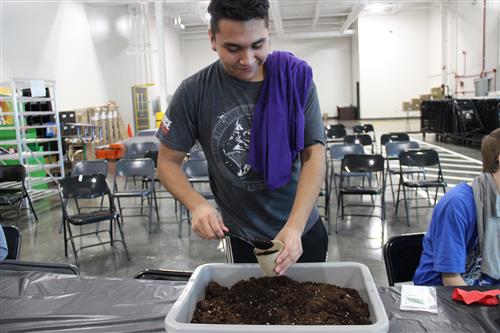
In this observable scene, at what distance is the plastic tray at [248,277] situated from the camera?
32.0 inches

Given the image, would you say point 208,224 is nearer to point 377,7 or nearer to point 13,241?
point 13,241

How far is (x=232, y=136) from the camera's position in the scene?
4.05 ft

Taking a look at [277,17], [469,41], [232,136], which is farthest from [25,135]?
[469,41]

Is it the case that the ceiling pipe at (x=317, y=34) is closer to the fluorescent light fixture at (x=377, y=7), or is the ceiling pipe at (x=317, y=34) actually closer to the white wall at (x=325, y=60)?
the white wall at (x=325, y=60)

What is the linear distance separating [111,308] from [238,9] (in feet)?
2.88

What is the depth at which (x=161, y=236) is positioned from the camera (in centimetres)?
489

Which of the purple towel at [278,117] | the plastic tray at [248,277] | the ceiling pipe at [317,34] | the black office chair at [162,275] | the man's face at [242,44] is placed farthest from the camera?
the ceiling pipe at [317,34]

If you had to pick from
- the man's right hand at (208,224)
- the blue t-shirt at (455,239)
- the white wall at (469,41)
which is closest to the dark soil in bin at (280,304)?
the man's right hand at (208,224)

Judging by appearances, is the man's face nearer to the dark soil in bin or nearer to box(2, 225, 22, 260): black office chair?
the dark soil in bin

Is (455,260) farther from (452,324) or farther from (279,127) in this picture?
(279,127)

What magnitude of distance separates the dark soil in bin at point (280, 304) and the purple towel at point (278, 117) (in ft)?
0.97

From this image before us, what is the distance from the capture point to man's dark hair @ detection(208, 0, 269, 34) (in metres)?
1.01

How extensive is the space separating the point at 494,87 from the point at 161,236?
11344mm

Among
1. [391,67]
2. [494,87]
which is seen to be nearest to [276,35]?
[391,67]
